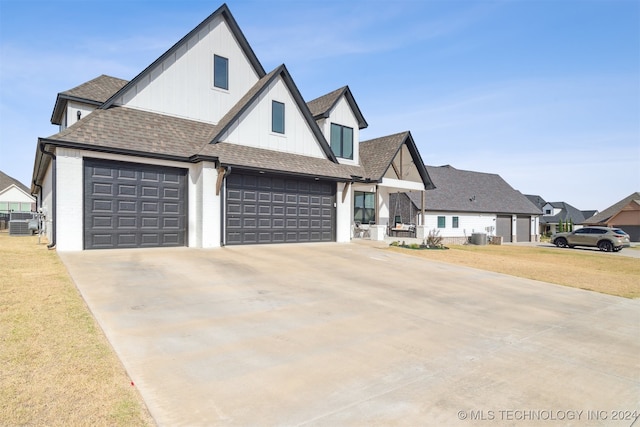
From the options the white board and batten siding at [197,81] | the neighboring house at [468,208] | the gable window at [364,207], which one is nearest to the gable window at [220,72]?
the white board and batten siding at [197,81]

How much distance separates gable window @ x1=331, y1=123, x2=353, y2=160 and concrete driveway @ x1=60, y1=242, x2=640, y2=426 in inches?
465

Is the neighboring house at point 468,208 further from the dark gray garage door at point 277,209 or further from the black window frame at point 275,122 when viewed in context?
the black window frame at point 275,122

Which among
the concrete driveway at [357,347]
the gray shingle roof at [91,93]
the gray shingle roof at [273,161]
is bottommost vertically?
the concrete driveway at [357,347]

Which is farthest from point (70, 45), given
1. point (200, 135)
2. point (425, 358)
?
point (425, 358)

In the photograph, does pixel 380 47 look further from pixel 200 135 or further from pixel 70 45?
pixel 70 45

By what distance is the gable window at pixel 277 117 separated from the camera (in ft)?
54.6

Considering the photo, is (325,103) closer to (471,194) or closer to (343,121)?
(343,121)

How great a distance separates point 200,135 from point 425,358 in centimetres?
1339

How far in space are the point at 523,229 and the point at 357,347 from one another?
4203 centimetres

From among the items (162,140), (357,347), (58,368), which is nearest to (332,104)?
(162,140)

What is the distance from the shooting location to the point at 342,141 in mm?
20984

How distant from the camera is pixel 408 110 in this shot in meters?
22.1

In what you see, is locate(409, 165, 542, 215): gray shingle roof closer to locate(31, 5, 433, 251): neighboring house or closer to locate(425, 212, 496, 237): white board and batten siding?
locate(425, 212, 496, 237): white board and batten siding

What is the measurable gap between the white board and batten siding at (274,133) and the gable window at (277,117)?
17 centimetres
